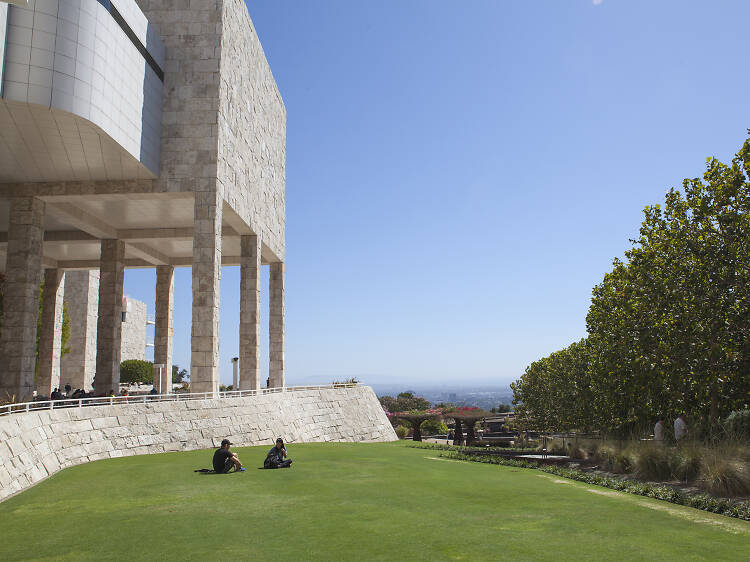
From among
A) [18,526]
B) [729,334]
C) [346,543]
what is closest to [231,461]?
[18,526]

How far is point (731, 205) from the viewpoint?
2019 cm

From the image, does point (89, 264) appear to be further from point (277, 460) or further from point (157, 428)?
point (277, 460)

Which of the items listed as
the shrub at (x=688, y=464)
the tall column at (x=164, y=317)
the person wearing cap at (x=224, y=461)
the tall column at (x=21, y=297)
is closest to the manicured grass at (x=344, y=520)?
the person wearing cap at (x=224, y=461)

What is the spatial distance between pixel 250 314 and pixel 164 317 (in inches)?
397

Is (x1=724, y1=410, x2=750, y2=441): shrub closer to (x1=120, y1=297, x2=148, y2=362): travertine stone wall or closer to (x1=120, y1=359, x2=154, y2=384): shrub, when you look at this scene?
(x1=120, y1=359, x2=154, y2=384): shrub

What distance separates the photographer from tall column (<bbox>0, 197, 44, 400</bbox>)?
2903cm

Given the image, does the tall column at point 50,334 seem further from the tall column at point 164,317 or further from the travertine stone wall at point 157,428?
the travertine stone wall at point 157,428

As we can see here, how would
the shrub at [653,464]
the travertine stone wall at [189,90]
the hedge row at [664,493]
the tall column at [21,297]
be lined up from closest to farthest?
the hedge row at [664,493] < the shrub at [653,464] < the tall column at [21,297] < the travertine stone wall at [189,90]

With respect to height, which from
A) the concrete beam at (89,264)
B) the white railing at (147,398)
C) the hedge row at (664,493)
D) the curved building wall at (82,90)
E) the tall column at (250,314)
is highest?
the curved building wall at (82,90)

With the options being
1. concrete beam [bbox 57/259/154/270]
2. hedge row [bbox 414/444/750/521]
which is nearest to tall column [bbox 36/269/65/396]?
concrete beam [bbox 57/259/154/270]

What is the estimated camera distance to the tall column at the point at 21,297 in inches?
1143

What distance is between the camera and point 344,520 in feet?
33.5

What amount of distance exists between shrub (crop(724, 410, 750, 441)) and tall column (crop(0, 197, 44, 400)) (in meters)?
29.4

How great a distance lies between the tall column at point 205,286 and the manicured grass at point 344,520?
1356 centimetres
